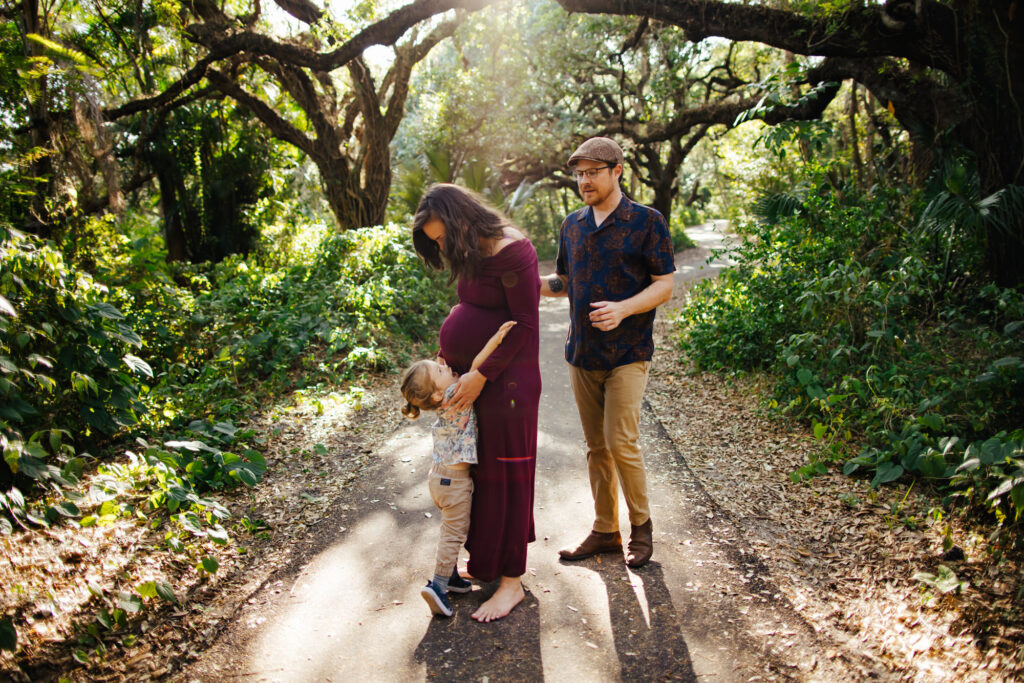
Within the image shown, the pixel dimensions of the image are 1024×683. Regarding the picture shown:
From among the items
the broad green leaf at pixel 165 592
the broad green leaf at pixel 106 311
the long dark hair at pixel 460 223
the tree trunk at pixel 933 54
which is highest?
the tree trunk at pixel 933 54

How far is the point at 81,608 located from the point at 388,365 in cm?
484

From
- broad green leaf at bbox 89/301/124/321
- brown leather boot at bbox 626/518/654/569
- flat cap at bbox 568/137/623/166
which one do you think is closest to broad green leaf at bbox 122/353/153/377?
broad green leaf at bbox 89/301/124/321

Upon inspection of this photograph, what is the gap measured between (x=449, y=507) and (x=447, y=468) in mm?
186

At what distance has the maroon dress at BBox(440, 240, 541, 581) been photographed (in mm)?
2787

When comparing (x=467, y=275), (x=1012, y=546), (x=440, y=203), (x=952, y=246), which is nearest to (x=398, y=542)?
(x=467, y=275)

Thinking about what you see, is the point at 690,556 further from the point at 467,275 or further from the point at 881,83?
the point at 881,83

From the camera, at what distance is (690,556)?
3.35 meters

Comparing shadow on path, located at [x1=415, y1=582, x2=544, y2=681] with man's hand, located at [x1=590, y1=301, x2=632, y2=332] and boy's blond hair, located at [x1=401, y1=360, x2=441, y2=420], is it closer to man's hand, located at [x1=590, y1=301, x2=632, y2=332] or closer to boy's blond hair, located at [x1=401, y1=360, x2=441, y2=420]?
boy's blond hair, located at [x1=401, y1=360, x2=441, y2=420]

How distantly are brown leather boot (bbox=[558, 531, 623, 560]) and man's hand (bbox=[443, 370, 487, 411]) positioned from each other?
1.17m

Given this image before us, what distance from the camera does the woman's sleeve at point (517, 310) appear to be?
9.09 feet

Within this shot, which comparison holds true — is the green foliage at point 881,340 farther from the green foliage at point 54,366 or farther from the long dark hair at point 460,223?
the green foliage at point 54,366

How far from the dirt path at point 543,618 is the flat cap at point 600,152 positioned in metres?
2.13

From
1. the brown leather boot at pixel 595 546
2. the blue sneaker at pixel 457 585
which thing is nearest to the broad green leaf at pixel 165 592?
the blue sneaker at pixel 457 585

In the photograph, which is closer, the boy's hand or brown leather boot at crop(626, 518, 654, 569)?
the boy's hand
